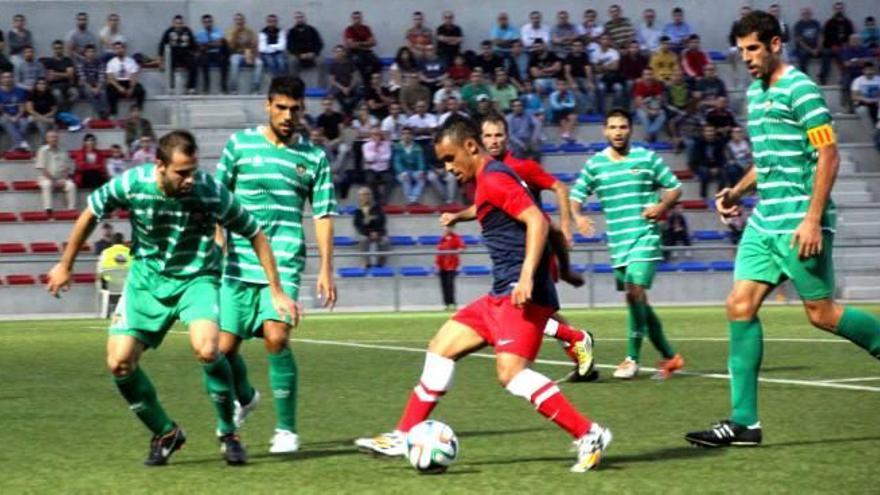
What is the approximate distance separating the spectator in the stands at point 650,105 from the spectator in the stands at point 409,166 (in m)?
4.52

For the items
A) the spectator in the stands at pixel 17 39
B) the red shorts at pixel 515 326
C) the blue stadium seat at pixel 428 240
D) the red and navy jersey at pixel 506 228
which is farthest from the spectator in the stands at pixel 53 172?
the red shorts at pixel 515 326

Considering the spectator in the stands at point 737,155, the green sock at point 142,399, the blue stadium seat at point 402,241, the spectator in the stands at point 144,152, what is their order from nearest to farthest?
the green sock at point 142,399, the spectator in the stands at point 144,152, the blue stadium seat at point 402,241, the spectator in the stands at point 737,155

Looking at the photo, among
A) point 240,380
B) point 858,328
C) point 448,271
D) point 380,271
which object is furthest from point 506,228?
point 380,271

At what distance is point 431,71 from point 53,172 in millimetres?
7421

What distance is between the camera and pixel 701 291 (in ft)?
104

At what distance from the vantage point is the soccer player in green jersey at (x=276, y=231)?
33.2 feet

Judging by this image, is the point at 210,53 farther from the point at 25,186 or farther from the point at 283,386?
the point at 283,386

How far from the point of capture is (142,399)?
9500 millimetres

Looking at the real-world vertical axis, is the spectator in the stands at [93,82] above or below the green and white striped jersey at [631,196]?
below

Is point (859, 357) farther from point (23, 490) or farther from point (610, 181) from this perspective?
point (23, 490)

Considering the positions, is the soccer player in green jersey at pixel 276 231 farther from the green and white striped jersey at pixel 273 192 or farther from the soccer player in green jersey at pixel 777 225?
the soccer player in green jersey at pixel 777 225

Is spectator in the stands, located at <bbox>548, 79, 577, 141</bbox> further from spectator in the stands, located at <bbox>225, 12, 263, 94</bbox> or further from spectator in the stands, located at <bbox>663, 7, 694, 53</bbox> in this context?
spectator in the stands, located at <bbox>225, 12, 263, 94</bbox>

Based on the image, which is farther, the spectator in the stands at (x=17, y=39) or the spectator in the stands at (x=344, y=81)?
the spectator in the stands at (x=344, y=81)

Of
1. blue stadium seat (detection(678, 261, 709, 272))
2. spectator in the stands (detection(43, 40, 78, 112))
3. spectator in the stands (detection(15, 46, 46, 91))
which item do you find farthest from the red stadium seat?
blue stadium seat (detection(678, 261, 709, 272))
